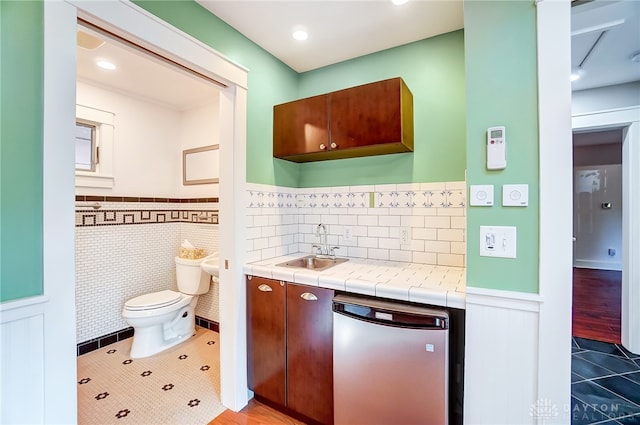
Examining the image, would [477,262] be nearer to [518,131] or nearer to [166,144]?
[518,131]

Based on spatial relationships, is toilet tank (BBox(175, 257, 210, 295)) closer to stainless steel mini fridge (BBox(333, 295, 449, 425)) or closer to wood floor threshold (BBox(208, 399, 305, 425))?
wood floor threshold (BBox(208, 399, 305, 425))

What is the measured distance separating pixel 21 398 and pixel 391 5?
255cm

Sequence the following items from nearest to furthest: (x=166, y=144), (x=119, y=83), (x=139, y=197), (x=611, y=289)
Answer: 1. (x=119, y=83)
2. (x=139, y=197)
3. (x=166, y=144)
4. (x=611, y=289)

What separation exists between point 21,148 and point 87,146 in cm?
205

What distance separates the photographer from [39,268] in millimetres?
1061

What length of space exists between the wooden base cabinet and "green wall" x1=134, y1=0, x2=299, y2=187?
2.86 feet

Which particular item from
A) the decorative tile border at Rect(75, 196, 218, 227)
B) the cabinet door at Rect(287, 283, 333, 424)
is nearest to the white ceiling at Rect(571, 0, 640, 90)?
the cabinet door at Rect(287, 283, 333, 424)

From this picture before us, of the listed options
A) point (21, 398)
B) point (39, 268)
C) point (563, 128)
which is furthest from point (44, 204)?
point (563, 128)

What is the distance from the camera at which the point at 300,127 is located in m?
2.12

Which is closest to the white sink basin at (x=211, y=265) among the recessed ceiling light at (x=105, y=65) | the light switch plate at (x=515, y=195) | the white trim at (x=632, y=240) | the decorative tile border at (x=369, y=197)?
the decorative tile border at (x=369, y=197)

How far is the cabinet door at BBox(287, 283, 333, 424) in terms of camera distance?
1.59 meters

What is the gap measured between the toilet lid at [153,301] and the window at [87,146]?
4.34ft

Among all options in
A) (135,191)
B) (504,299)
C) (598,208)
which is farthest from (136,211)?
(598,208)

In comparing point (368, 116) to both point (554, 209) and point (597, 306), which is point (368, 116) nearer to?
point (554, 209)
